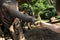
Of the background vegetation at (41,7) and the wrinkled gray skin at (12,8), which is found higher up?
the wrinkled gray skin at (12,8)

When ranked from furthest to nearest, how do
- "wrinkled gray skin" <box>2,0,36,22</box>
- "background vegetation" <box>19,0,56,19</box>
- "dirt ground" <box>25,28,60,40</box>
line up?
"background vegetation" <box>19,0,56,19</box>, "dirt ground" <box>25,28,60,40</box>, "wrinkled gray skin" <box>2,0,36,22</box>

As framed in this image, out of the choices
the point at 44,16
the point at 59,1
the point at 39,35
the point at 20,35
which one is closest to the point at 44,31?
the point at 39,35

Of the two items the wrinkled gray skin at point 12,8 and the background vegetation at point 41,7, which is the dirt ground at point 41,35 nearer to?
the background vegetation at point 41,7

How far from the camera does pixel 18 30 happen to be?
7.58 ft

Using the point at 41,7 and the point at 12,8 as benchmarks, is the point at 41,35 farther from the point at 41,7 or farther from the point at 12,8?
the point at 12,8

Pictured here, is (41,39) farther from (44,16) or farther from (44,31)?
(44,16)

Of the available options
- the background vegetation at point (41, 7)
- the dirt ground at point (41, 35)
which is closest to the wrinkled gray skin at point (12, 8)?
the dirt ground at point (41, 35)

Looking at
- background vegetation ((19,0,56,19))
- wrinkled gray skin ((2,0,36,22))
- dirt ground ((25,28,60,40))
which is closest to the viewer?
wrinkled gray skin ((2,0,36,22))

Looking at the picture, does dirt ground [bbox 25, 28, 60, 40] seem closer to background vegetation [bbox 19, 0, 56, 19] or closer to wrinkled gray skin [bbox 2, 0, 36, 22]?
background vegetation [bbox 19, 0, 56, 19]


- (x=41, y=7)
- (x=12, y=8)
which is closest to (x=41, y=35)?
(x=41, y=7)

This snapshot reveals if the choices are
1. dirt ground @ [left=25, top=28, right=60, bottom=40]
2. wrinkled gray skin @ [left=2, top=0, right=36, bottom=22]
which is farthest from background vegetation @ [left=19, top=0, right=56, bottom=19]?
wrinkled gray skin @ [left=2, top=0, right=36, bottom=22]

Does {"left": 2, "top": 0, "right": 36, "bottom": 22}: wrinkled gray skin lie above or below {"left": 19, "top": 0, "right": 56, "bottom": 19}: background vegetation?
above

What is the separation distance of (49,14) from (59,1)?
22.6 feet

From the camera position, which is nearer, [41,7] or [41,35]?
[41,35]
